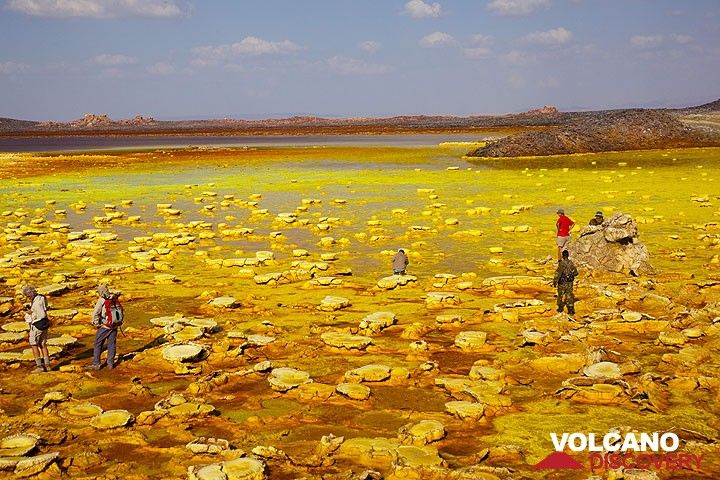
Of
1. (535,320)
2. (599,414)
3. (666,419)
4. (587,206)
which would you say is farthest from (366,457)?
(587,206)

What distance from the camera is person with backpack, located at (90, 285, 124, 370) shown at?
34.7 feet

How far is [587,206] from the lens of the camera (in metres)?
26.0

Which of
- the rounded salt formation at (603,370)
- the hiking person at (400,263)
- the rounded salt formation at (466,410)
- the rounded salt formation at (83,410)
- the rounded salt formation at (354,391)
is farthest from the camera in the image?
the hiking person at (400,263)

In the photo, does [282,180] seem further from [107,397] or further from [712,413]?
[712,413]

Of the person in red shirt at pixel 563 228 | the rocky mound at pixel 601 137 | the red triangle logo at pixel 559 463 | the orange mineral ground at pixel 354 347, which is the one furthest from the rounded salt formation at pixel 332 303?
the rocky mound at pixel 601 137

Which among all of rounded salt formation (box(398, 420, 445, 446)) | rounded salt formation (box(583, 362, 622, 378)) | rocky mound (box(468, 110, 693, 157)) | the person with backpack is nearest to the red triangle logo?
rounded salt formation (box(398, 420, 445, 446))

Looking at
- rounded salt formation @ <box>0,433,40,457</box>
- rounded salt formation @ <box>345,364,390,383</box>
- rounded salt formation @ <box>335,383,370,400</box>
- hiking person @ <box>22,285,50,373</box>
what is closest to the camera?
rounded salt formation @ <box>0,433,40,457</box>

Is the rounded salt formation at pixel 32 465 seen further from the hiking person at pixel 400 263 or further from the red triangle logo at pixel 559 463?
the hiking person at pixel 400 263

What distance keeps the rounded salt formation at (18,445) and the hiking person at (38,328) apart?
2875 millimetres

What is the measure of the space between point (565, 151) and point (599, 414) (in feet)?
156

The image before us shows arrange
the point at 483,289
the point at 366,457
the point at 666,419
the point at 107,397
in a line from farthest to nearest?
the point at 483,289 < the point at 107,397 < the point at 666,419 < the point at 366,457

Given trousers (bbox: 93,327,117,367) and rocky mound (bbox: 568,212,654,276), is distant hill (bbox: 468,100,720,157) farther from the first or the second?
trousers (bbox: 93,327,117,367)

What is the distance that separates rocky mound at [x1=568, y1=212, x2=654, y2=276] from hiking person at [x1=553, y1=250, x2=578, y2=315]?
3490mm

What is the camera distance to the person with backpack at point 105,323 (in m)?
10.6
